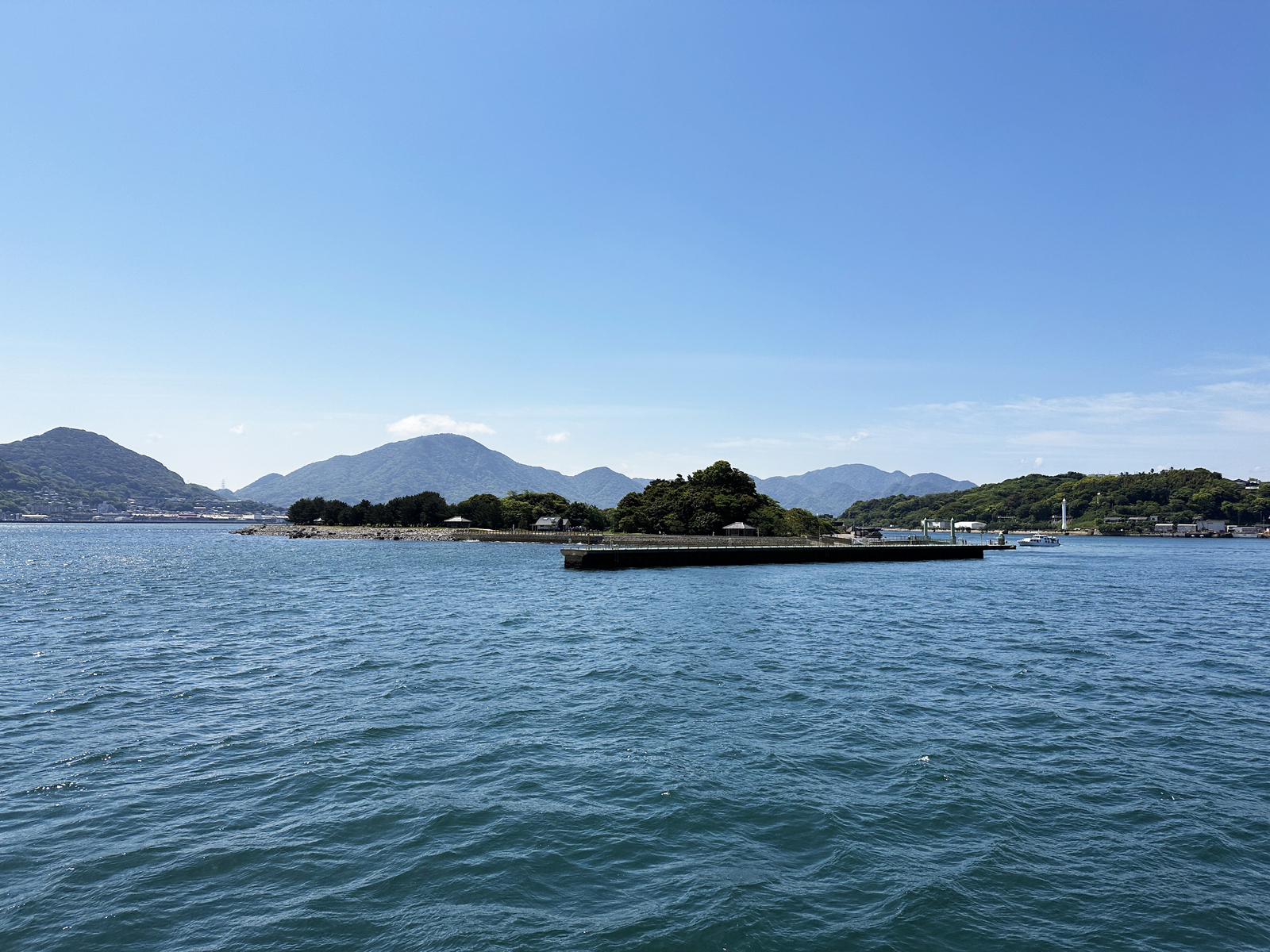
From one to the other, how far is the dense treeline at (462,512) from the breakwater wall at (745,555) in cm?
7292

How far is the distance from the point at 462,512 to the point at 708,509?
2831 inches

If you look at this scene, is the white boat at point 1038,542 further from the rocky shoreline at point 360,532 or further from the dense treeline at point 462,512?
the rocky shoreline at point 360,532

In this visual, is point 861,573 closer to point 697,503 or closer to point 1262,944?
point 697,503

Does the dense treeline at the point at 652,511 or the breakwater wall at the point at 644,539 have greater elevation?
the dense treeline at the point at 652,511

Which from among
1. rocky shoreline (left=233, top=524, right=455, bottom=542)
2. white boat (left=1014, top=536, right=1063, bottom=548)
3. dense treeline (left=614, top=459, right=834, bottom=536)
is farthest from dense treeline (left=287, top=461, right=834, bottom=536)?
white boat (left=1014, top=536, right=1063, bottom=548)

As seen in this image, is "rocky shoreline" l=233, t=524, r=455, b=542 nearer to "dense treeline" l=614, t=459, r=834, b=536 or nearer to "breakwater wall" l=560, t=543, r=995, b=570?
"dense treeline" l=614, t=459, r=834, b=536

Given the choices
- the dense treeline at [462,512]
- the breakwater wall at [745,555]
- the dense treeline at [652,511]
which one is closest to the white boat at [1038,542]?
the dense treeline at [652,511]

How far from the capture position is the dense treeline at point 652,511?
371 feet

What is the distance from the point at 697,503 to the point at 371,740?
99.1m

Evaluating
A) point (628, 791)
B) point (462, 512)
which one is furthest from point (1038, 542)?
point (628, 791)

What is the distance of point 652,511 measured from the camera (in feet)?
384

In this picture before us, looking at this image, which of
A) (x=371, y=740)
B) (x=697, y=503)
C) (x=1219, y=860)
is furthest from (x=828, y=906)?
(x=697, y=503)

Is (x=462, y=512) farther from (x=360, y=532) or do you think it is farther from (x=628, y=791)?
(x=628, y=791)

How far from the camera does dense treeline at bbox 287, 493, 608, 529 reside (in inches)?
5989
